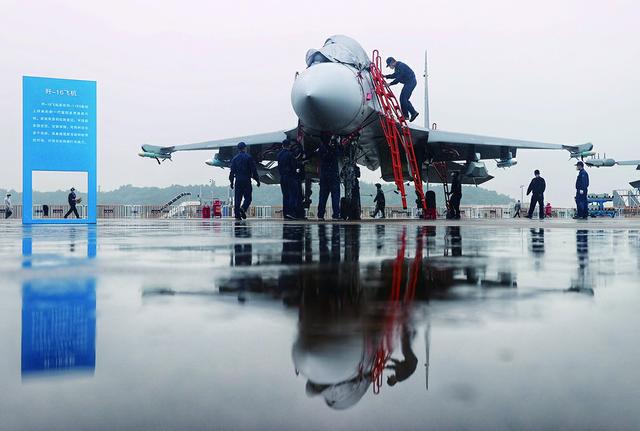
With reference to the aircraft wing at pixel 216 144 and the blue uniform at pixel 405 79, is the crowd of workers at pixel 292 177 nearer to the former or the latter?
the blue uniform at pixel 405 79

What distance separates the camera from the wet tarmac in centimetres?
89

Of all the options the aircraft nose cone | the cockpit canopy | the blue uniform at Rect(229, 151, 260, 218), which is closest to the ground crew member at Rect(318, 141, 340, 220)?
the aircraft nose cone

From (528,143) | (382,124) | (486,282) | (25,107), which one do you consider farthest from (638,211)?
(486,282)

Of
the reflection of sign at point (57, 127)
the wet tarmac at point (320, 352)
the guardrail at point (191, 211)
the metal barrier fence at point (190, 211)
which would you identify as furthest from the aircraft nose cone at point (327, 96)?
the metal barrier fence at point (190, 211)

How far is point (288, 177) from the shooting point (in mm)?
12945

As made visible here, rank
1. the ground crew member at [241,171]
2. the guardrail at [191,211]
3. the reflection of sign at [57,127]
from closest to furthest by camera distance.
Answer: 1. the ground crew member at [241,171]
2. the reflection of sign at [57,127]
3. the guardrail at [191,211]

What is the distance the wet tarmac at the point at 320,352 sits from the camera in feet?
2.91

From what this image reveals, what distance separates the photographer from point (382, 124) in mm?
13125

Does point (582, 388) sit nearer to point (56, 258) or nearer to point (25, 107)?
point (56, 258)

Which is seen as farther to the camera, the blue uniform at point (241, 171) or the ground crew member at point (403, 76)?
the ground crew member at point (403, 76)

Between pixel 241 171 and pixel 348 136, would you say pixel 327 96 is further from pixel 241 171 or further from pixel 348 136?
pixel 241 171

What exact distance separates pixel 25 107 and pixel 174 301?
56.9 ft

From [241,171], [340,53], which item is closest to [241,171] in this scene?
[241,171]

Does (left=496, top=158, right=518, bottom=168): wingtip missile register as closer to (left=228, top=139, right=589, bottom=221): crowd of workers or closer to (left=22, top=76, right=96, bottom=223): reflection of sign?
(left=228, top=139, right=589, bottom=221): crowd of workers
